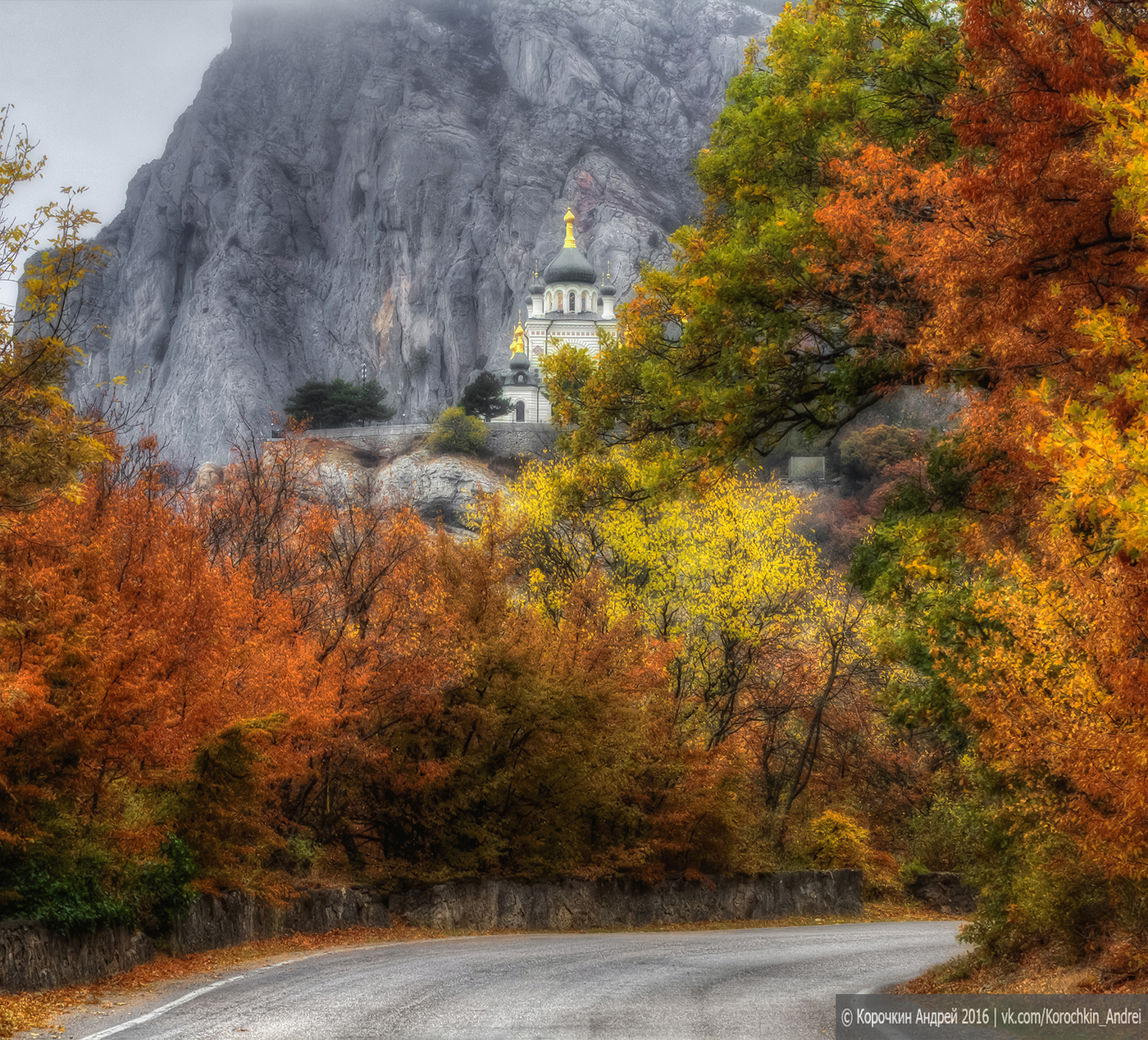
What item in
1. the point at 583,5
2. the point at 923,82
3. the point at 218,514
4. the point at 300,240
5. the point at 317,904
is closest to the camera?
the point at 923,82

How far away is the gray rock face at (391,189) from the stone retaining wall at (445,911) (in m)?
120

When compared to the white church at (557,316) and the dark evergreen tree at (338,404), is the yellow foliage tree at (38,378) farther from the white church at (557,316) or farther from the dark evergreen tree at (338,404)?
Result: the white church at (557,316)

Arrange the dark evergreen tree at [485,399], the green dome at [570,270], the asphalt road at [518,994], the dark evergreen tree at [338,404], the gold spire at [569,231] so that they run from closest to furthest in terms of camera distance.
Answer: the asphalt road at [518,994], the dark evergreen tree at [485,399], the dark evergreen tree at [338,404], the green dome at [570,270], the gold spire at [569,231]

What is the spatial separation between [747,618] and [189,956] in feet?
58.7

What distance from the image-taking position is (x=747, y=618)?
30.3 m

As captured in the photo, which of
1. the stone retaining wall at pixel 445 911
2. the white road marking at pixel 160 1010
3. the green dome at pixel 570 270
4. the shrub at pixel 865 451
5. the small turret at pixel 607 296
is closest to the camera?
the white road marking at pixel 160 1010

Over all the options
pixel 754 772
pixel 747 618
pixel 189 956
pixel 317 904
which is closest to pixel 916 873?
pixel 754 772

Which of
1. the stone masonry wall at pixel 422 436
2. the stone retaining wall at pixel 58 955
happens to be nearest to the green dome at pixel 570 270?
the stone masonry wall at pixel 422 436

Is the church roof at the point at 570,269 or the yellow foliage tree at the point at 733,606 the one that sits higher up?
the church roof at the point at 570,269

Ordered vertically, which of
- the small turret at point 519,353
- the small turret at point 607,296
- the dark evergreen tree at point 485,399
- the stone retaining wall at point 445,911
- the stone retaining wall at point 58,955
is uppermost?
the small turret at point 607,296

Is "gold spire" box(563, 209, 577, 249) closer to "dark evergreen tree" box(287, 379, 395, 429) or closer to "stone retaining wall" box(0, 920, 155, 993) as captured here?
"dark evergreen tree" box(287, 379, 395, 429)

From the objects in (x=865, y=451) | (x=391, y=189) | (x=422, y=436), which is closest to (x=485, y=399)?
(x=422, y=436)

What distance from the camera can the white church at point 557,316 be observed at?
404 feet

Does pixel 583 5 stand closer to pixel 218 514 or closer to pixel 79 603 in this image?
pixel 218 514
